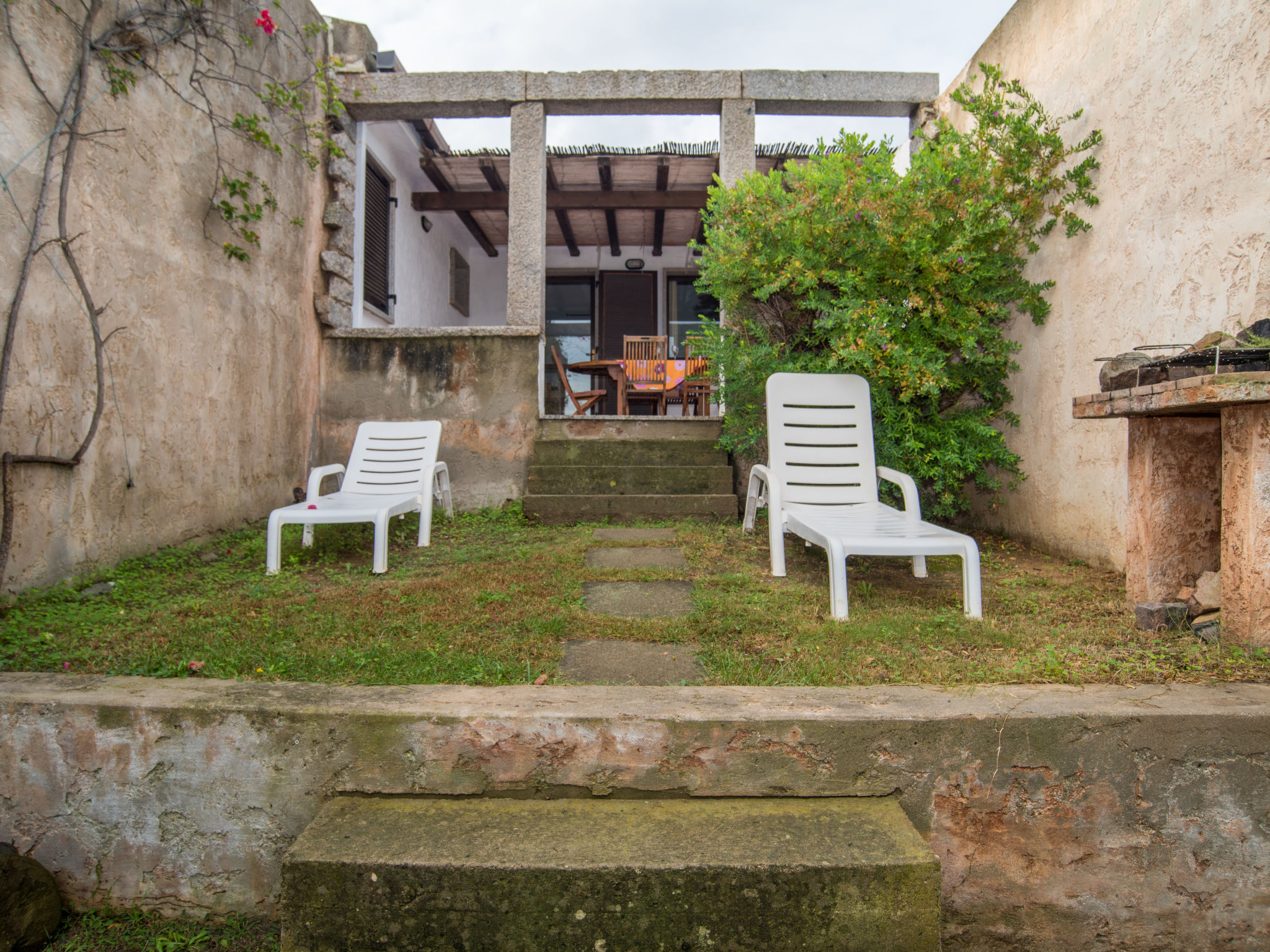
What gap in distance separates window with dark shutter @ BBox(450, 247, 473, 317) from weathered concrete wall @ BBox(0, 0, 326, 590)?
15.4 ft

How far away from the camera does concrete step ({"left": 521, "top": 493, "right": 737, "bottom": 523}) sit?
509 cm

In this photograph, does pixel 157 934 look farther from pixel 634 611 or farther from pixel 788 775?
pixel 634 611

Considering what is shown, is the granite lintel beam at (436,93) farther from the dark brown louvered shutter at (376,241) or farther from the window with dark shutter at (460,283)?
the window with dark shutter at (460,283)

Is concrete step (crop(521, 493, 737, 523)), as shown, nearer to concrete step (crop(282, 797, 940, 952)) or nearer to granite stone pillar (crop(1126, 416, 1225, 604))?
granite stone pillar (crop(1126, 416, 1225, 604))

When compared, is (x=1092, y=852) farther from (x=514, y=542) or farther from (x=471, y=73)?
(x=471, y=73)

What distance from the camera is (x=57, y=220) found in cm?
318

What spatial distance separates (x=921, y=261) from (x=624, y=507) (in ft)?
8.15

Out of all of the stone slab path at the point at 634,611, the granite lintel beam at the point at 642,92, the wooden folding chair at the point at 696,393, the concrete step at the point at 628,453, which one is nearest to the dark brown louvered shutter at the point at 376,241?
the granite lintel beam at the point at 642,92

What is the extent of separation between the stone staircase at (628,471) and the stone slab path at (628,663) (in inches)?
105

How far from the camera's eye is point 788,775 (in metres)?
1.71

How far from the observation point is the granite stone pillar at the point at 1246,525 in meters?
2.08

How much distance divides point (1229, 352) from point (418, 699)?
8.20ft

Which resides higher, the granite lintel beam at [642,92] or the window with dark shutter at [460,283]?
the granite lintel beam at [642,92]

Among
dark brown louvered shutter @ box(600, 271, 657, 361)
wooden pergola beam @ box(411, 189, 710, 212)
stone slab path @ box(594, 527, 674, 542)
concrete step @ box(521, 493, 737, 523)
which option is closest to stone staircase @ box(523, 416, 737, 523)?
concrete step @ box(521, 493, 737, 523)
